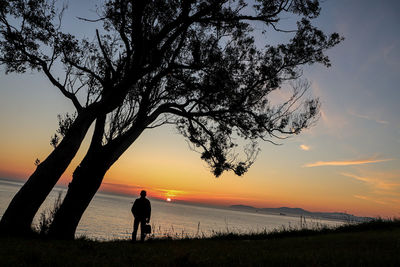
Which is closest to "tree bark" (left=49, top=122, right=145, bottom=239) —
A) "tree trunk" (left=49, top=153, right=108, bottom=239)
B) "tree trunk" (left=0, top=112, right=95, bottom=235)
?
"tree trunk" (left=49, top=153, right=108, bottom=239)

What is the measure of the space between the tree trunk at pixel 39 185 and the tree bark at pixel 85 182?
0.75m

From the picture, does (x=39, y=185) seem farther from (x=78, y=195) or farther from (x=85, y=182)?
(x=85, y=182)

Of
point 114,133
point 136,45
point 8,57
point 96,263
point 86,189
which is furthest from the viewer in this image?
point 114,133

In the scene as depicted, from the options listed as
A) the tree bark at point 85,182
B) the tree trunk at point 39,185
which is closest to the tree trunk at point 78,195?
the tree bark at point 85,182

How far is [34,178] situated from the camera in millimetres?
12250

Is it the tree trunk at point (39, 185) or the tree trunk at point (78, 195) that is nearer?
the tree trunk at point (39, 185)

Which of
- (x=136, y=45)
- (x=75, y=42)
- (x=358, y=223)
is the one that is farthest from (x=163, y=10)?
(x=358, y=223)

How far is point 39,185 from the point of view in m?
12.2

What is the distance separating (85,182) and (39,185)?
181cm

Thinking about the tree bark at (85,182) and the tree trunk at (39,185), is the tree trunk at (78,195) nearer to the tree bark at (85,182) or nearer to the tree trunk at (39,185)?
the tree bark at (85,182)

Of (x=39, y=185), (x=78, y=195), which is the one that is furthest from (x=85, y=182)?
(x=39, y=185)

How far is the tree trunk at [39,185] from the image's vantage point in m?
11.7

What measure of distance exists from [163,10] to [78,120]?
688 cm

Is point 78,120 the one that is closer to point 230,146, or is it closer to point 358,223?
point 230,146
